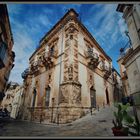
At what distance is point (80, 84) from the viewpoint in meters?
9.14

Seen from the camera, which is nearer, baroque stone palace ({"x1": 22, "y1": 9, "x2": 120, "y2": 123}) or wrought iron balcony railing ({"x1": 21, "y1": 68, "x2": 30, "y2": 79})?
baroque stone palace ({"x1": 22, "y1": 9, "x2": 120, "y2": 123})

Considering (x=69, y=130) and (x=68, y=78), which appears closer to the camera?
(x=69, y=130)

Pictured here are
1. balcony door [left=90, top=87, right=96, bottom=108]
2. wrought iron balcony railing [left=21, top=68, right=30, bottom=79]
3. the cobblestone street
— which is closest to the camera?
the cobblestone street

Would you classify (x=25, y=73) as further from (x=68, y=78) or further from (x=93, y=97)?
(x=93, y=97)

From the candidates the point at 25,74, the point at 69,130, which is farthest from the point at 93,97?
the point at 25,74

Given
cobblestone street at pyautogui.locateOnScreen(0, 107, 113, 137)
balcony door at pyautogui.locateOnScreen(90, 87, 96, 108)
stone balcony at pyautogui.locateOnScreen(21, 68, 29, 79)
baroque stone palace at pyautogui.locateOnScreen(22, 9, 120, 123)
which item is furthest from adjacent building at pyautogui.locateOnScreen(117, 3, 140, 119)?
stone balcony at pyautogui.locateOnScreen(21, 68, 29, 79)

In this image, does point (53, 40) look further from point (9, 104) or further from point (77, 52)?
point (9, 104)

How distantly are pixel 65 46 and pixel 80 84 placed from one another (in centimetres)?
343

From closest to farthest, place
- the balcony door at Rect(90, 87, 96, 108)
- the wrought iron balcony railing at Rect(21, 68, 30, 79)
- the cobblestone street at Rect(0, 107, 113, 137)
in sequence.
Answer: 1. the cobblestone street at Rect(0, 107, 113, 137)
2. the balcony door at Rect(90, 87, 96, 108)
3. the wrought iron balcony railing at Rect(21, 68, 30, 79)

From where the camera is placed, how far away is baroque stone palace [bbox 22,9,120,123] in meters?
8.40

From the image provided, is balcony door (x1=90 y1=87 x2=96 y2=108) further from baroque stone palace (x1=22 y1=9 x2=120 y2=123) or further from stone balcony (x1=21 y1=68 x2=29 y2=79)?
stone balcony (x1=21 y1=68 x2=29 y2=79)

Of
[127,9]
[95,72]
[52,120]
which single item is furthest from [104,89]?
[127,9]

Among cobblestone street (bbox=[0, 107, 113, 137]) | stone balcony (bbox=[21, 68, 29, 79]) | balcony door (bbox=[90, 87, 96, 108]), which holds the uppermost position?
stone balcony (bbox=[21, 68, 29, 79])

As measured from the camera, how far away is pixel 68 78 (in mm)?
8711
